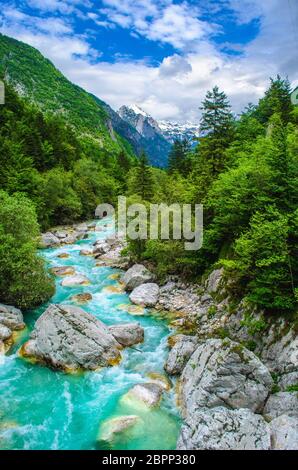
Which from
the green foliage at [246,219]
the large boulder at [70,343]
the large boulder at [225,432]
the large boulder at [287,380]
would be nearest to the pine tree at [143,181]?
the green foliage at [246,219]

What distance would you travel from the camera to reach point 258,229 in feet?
45.2

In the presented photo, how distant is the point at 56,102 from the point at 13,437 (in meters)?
146

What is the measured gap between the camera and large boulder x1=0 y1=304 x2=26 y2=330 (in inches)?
696

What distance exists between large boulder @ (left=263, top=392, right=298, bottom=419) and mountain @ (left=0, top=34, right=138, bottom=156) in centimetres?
11691

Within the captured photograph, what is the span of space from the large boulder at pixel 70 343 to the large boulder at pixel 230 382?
14.8 ft

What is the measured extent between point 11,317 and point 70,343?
17.2ft

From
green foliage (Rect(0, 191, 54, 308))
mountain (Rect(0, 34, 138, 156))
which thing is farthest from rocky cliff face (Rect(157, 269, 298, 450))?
mountain (Rect(0, 34, 138, 156))

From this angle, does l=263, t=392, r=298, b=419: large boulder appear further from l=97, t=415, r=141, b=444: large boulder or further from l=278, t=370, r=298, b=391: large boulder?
l=97, t=415, r=141, b=444: large boulder

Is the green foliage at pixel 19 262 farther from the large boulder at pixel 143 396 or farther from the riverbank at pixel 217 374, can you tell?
the large boulder at pixel 143 396

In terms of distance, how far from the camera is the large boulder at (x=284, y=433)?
9.06 meters

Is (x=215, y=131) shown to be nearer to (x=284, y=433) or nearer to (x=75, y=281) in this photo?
(x=75, y=281)
